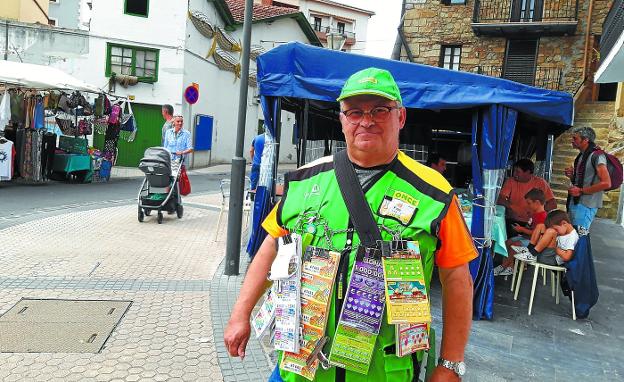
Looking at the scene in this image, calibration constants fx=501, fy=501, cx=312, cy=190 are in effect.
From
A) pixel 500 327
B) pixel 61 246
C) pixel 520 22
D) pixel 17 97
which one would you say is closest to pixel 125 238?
pixel 61 246

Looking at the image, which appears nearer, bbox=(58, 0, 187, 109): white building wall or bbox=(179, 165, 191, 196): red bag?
bbox=(179, 165, 191, 196): red bag

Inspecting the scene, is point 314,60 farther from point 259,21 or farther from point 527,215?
point 259,21

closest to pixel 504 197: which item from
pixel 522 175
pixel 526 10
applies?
pixel 522 175

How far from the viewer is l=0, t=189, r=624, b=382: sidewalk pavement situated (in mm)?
3471

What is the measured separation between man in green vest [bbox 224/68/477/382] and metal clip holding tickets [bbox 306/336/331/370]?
0.11ft

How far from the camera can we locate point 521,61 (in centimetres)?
1814

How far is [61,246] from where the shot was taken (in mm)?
6641

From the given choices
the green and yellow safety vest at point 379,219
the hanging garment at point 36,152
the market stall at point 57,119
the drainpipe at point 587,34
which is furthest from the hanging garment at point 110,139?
the drainpipe at point 587,34

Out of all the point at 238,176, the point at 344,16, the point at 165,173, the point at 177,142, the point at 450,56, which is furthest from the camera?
the point at 344,16

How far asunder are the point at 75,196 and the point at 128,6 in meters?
10.5

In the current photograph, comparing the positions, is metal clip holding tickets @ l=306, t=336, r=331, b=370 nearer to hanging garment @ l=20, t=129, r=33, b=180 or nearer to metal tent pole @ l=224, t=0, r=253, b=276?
metal tent pole @ l=224, t=0, r=253, b=276

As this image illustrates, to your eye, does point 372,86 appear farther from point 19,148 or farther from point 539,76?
point 539,76

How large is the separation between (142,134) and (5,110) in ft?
26.3

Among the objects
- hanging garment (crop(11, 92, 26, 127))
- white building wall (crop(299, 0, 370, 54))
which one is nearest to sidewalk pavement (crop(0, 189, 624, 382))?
hanging garment (crop(11, 92, 26, 127))
